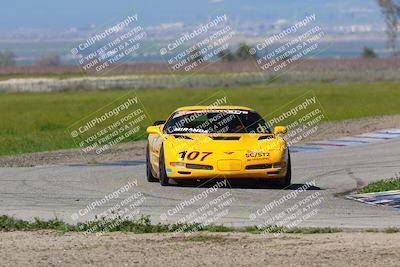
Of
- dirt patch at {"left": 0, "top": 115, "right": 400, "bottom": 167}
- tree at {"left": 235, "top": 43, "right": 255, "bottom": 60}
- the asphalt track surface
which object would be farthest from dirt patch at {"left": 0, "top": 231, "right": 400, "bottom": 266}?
tree at {"left": 235, "top": 43, "right": 255, "bottom": 60}

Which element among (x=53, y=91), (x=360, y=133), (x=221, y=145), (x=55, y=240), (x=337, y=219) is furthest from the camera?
(x=53, y=91)

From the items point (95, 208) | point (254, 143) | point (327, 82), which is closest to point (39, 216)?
point (95, 208)

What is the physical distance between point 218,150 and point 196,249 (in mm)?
6528

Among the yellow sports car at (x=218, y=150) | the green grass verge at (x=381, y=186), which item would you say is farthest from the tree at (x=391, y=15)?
the green grass verge at (x=381, y=186)

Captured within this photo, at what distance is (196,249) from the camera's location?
12.1 metres

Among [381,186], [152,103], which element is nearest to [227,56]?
[152,103]

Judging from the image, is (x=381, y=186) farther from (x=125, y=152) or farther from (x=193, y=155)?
(x=125, y=152)

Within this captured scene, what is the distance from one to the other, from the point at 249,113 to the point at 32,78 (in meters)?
58.9

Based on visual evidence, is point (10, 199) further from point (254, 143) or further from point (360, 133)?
point (360, 133)

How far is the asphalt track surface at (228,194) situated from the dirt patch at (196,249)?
134 cm

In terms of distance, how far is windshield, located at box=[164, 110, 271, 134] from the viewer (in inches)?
764

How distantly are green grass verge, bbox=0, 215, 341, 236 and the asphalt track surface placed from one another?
2.27 ft

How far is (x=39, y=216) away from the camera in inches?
591

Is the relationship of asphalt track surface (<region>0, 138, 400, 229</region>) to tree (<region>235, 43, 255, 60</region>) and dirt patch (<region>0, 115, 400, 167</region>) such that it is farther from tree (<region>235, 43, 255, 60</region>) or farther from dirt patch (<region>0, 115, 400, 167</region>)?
tree (<region>235, 43, 255, 60</region>)
